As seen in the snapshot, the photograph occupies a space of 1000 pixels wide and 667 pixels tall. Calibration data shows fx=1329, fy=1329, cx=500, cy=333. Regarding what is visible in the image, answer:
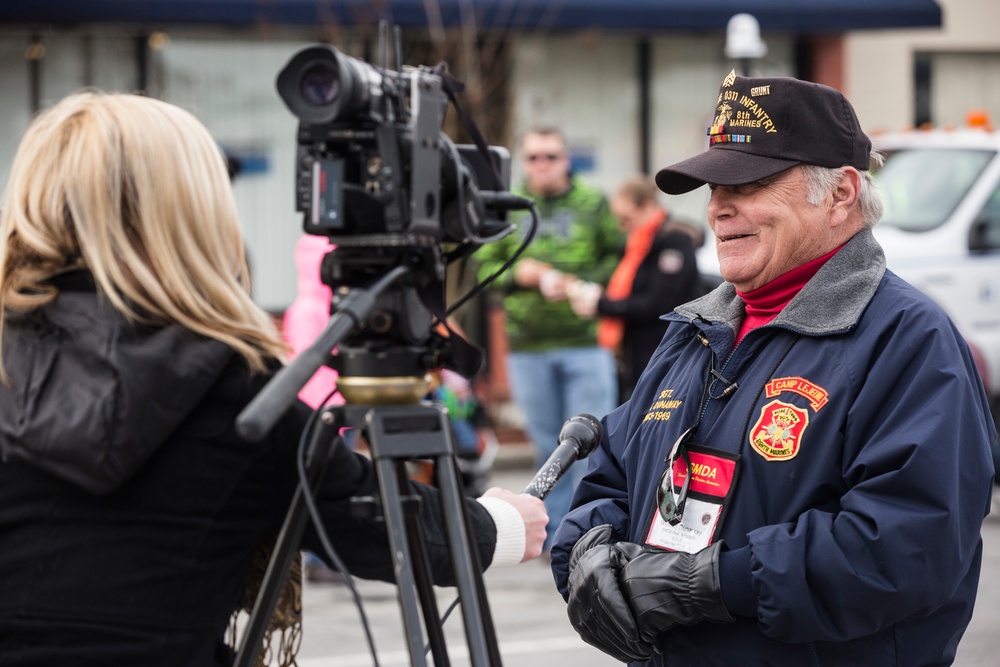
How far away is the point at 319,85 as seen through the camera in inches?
82.3

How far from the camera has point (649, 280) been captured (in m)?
7.37

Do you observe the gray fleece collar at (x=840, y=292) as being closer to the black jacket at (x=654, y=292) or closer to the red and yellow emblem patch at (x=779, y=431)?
the red and yellow emblem patch at (x=779, y=431)

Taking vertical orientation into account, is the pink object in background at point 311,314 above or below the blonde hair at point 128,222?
below

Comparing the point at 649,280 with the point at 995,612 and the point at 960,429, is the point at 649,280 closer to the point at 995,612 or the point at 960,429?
the point at 995,612

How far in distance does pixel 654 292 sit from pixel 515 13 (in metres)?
5.15

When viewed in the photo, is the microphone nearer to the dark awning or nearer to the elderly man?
the elderly man

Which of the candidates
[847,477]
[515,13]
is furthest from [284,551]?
[515,13]

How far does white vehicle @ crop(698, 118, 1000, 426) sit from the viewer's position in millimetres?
Result: 9016

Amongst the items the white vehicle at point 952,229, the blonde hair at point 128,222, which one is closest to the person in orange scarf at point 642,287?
the white vehicle at point 952,229

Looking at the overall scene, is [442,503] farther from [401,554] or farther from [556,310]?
[556,310]

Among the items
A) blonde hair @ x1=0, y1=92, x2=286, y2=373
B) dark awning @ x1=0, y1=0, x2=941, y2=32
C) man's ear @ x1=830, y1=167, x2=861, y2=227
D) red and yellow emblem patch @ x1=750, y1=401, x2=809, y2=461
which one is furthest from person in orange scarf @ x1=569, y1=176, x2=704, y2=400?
blonde hair @ x1=0, y1=92, x2=286, y2=373

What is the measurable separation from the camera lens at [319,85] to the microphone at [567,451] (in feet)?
2.42

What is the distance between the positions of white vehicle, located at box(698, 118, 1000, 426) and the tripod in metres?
7.08

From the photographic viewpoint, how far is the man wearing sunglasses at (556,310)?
7.06 metres
